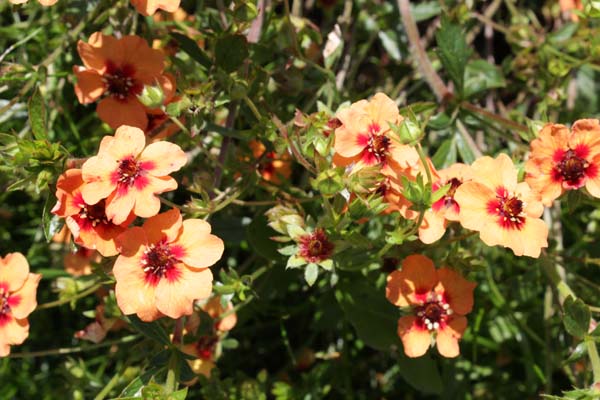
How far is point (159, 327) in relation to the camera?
1739 mm

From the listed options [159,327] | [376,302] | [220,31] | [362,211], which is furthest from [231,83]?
[376,302]

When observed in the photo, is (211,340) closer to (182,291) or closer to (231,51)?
(182,291)

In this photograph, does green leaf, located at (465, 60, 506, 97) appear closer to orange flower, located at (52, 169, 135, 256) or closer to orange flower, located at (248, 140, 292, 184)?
orange flower, located at (248, 140, 292, 184)

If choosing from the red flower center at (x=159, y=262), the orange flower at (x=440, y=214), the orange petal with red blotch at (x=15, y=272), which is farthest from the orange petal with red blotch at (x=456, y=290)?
the orange petal with red blotch at (x=15, y=272)

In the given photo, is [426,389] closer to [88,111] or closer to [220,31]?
[220,31]

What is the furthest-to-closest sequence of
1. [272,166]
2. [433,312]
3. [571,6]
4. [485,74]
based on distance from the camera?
[571,6] → [485,74] → [272,166] → [433,312]

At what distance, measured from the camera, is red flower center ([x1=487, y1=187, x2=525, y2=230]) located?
1.65m

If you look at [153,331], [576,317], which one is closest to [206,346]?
[153,331]

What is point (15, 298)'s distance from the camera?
71.2 inches

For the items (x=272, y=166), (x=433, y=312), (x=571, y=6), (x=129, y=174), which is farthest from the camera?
(x=571, y=6)

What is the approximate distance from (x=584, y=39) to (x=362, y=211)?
120cm

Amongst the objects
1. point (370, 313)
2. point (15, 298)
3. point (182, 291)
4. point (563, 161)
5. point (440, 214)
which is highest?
point (563, 161)

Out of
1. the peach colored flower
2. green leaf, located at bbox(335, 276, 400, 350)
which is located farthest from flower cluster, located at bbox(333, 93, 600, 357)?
the peach colored flower

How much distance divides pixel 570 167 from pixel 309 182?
0.58 m
